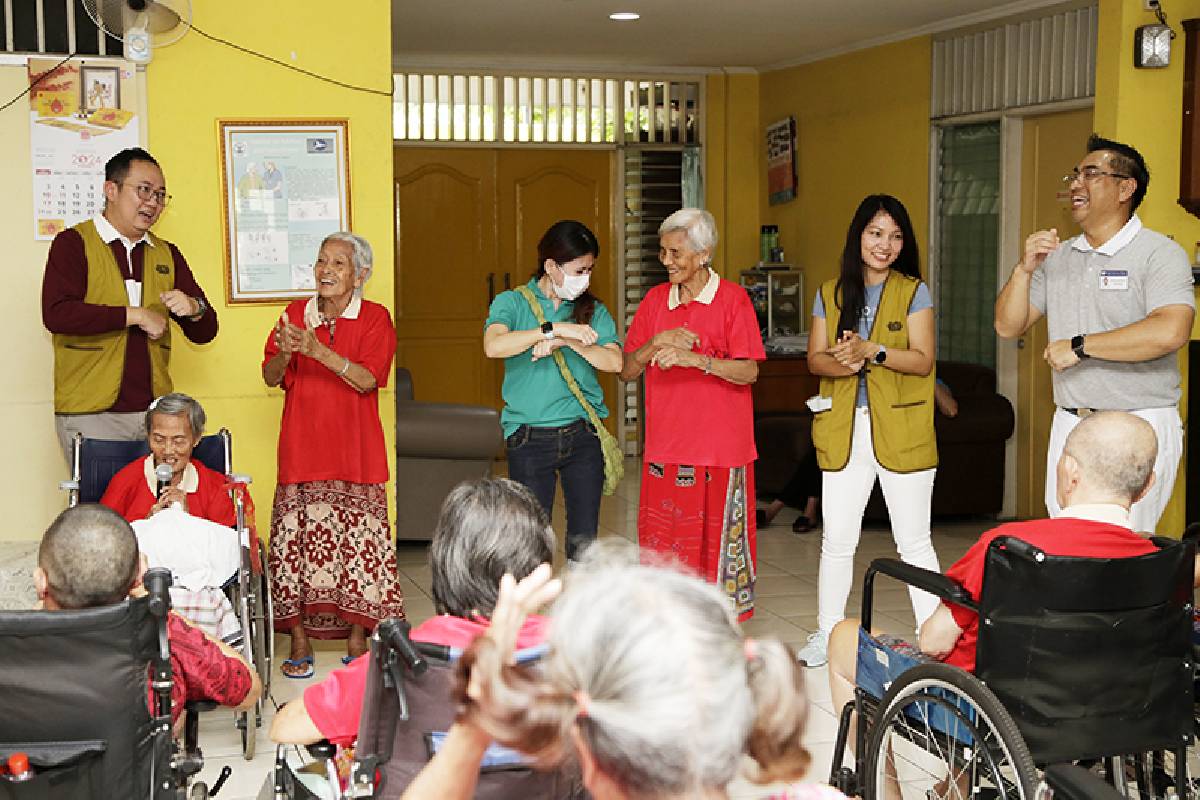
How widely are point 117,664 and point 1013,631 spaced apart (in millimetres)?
1627

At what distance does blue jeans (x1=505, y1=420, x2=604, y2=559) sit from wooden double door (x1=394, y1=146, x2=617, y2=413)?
16.8 feet

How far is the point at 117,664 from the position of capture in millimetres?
2414

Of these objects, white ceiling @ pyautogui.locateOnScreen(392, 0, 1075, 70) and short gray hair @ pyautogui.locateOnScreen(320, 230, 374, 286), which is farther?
white ceiling @ pyautogui.locateOnScreen(392, 0, 1075, 70)

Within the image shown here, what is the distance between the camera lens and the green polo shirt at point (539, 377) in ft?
15.2

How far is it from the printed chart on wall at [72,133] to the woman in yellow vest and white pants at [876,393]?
8.33 ft

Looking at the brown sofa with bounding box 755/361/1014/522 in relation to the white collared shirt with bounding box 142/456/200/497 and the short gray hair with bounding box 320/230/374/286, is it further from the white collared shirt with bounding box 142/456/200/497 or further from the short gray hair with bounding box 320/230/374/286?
the white collared shirt with bounding box 142/456/200/497

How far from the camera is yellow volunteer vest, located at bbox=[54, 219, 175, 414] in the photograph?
4.45 m

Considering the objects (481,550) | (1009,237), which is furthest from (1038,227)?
(481,550)

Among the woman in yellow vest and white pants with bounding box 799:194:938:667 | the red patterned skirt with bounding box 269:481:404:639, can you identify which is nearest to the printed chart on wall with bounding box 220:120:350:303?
the red patterned skirt with bounding box 269:481:404:639

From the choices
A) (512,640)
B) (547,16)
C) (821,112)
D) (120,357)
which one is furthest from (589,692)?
(821,112)

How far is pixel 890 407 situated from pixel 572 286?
110 cm

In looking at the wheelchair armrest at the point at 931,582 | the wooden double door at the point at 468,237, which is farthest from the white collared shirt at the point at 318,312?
the wooden double door at the point at 468,237

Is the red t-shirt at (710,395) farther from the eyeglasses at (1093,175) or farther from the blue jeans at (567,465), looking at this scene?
the eyeglasses at (1093,175)

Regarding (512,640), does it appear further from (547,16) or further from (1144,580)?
(547,16)
